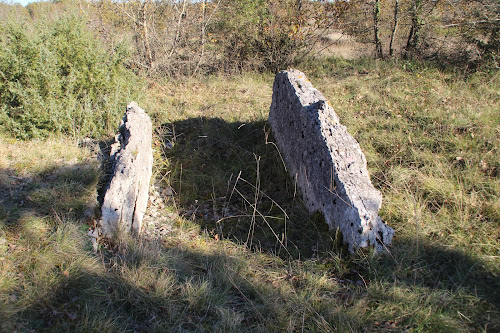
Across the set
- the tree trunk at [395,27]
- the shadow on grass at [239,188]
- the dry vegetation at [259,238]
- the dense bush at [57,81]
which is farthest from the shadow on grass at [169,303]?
the tree trunk at [395,27]

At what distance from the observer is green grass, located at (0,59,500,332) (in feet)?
7.73

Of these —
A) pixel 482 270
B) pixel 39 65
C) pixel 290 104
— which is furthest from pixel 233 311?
pixel 39 65

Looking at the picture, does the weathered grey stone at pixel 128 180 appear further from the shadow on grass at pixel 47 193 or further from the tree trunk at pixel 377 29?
the tree trunk at pixel 377 29

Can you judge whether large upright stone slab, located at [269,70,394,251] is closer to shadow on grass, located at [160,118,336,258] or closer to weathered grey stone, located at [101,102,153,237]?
shadow on grass, located at [160,118,336,258]

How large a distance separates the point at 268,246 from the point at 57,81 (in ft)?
14.2

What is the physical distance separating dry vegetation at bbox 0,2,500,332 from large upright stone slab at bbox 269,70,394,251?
0.19 metres

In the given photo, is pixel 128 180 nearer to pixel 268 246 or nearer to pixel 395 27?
pixel 268 246

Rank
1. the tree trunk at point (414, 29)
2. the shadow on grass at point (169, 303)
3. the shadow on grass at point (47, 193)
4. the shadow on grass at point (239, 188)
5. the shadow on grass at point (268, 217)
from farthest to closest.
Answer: the tree trunk at point (414, 29) → the shadow on grass at point (239, 188) → the shadow on grass at point (47, 193) → the shadow on grass at point (268, 217) → the shadow on grass at point (169, 303)

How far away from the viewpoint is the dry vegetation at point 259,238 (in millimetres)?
2365

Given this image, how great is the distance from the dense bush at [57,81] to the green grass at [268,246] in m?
0.48

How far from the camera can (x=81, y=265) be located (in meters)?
2.65

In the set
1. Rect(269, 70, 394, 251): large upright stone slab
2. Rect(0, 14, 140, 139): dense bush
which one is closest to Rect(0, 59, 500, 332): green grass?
Rect(269, 70, 394, 251): large upright stone slab

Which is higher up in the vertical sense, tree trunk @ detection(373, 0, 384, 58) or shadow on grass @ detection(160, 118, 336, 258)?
tree trunk @ detection(373, 0, 384, 58)

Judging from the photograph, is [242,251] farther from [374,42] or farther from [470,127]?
[374,42]
